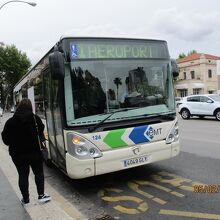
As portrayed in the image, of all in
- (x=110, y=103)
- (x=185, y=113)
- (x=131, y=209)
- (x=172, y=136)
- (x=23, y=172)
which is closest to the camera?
(x=131, y=209)

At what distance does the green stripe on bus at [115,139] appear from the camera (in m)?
5.58

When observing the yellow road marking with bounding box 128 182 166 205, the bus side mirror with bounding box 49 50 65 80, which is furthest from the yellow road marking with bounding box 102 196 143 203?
the bus side mirror with bounding box 49 50 65 80

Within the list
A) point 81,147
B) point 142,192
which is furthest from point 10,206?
point 142,192

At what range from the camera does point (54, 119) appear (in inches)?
258

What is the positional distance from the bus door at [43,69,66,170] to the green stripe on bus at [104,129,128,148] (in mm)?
873

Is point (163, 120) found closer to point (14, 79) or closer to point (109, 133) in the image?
point (109, 133)

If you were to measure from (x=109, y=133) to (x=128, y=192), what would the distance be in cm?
110

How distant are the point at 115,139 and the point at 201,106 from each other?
14.6 m

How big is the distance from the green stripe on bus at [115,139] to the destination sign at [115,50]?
4.50 ft

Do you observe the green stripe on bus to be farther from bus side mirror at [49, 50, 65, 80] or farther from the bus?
bus side mirror at [49, 50, 65, 80]

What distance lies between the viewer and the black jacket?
4984mm

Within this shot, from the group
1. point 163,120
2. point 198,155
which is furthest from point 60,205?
point 198,155

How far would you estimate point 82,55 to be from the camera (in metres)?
5.65

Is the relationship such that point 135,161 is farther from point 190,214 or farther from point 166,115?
point 190,214
